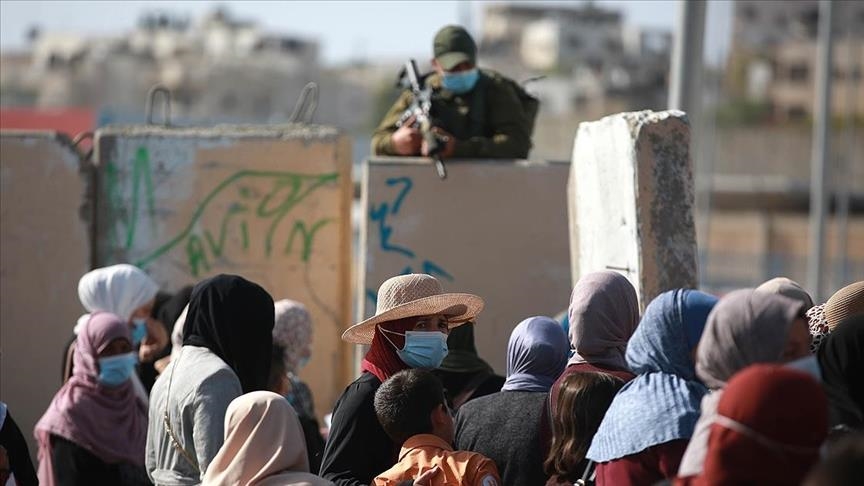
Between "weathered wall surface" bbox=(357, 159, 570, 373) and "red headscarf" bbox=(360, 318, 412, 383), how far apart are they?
2448mm

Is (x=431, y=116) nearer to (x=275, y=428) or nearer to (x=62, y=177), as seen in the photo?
(x=62, y=177)

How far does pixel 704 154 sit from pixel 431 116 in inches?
1649

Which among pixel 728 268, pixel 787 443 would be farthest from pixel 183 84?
pixel 787 443

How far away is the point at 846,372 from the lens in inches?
151

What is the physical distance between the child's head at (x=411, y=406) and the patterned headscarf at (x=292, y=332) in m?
1.70

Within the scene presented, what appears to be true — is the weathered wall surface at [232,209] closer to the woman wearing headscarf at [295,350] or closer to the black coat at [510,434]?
the woman wearing headscarf at [295,350]

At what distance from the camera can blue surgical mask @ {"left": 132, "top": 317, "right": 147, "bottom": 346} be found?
257 inches

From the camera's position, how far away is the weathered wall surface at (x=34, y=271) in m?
7.34

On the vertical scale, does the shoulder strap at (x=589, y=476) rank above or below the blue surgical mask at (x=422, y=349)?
below

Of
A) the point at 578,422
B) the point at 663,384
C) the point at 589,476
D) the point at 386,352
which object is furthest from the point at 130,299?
the point at 663,384

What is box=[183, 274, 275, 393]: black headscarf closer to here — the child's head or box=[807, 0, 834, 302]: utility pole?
the child's head

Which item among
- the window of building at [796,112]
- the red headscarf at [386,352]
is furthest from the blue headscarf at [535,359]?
the window of building at [796,112]

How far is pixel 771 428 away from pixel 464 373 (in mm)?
2469

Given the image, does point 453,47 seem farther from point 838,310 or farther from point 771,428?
point 771,428
